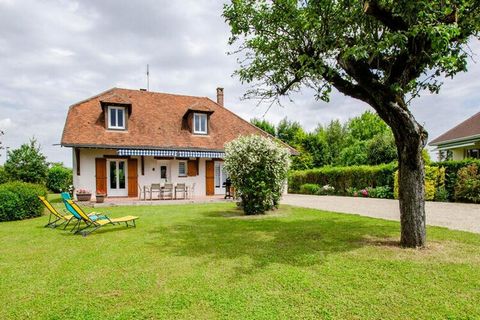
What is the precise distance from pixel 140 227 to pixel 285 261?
649 cm

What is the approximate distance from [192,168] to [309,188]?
12780mm

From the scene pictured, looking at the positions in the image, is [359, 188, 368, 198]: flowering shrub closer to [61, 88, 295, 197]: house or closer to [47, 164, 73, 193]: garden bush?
[61, 88, 295, 197]: house

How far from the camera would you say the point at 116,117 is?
81.0ft

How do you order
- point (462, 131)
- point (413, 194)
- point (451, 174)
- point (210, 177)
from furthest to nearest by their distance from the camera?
point (462, 131), point (210, 177), point (451, 174), point (413, 194)

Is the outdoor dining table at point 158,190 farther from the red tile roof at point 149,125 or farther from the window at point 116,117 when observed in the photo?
the window at point 116,117

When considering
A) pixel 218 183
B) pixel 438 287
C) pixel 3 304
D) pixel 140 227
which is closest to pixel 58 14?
pixel 140 227

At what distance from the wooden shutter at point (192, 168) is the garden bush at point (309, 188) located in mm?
12367

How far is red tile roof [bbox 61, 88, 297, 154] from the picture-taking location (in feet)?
75.7

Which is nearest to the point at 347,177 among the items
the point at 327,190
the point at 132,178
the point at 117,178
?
the point at 327,190

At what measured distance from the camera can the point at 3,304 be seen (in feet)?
16.2

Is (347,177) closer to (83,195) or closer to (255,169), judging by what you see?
(255,169)

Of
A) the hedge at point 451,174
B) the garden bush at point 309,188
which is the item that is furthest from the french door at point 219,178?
the hedge at point 451,174

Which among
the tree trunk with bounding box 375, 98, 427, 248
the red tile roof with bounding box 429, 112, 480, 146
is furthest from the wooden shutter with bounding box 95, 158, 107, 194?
the red tile roof with bounding box 429, 112, 480, 146

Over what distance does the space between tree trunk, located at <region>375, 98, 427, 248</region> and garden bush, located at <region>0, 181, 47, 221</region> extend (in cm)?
1522
